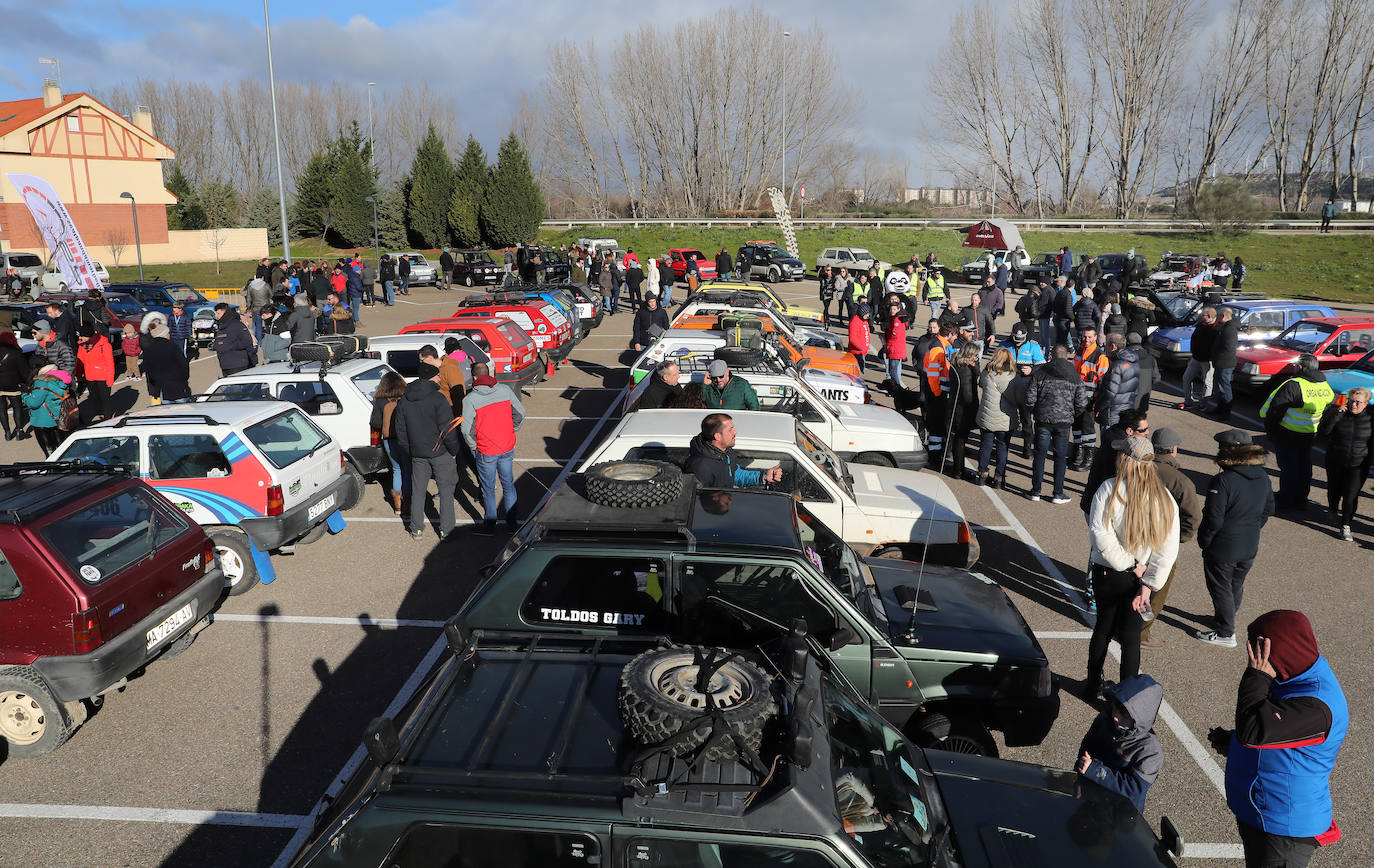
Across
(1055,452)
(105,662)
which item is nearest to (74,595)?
(105,662)

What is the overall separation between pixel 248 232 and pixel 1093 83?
2286 inches

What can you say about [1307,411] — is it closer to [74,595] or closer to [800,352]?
[800,352]

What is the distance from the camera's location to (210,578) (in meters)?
6.61

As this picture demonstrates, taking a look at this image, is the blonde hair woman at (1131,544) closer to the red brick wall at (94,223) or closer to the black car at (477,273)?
the black car at (477,273)

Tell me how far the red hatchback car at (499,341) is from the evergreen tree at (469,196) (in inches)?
1505

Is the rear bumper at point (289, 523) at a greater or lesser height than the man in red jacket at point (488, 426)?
lesser

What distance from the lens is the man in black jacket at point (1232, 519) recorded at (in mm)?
6617

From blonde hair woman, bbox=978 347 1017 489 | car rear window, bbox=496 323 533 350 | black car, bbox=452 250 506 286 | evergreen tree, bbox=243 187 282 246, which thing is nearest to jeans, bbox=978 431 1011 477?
blonde hair woman, bbox=978 347 1017 489

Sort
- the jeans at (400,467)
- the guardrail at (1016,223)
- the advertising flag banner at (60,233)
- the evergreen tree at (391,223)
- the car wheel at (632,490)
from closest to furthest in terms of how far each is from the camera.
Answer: the car wheel at (632,490) < the jeans at (400,467) < the advertising flag banner at (60,233) < the guardrail at (1016,223) < the evergreen tree at (391,223)

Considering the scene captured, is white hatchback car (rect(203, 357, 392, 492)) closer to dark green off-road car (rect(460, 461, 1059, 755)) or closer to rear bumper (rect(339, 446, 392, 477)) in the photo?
rear bumper (rect(339, 446, 392, 477))

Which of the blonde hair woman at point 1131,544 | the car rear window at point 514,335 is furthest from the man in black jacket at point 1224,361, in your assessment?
the car rear window at point 514,335

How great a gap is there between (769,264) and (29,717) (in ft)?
112

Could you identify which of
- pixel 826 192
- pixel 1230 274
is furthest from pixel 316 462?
pixel 826 192

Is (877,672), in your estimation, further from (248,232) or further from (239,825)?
(248,232)
